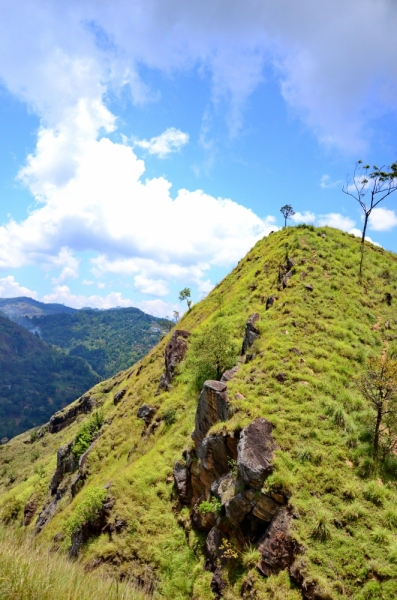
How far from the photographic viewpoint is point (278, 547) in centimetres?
1281

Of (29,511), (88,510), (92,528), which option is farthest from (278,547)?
(29,511)

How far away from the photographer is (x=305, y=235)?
4162 centimetres

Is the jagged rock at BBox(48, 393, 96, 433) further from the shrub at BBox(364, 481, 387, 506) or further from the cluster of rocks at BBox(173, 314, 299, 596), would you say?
the shrub at BBox(364, 481, 387, 506)

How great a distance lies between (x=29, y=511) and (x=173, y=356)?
2708cm

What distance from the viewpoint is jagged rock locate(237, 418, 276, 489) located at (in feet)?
48.3

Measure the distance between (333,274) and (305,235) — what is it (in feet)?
32.0

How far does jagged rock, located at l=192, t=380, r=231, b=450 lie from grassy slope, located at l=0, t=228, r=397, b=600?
0.79 metres

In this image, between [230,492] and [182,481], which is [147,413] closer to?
[182,481]

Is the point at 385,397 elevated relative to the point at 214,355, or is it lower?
lower

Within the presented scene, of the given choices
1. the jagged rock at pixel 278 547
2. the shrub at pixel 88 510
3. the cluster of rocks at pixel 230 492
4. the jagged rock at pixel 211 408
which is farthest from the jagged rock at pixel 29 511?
the jagged rock at pixel 278 547

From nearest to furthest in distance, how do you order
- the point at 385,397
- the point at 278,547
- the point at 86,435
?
the point at 278,547 → the point at 385,397 → the point at 86,435

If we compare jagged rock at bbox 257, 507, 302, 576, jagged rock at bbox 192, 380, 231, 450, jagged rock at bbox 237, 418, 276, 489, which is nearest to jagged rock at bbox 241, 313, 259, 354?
jagged rock at bbox 192, 380, 231, 450

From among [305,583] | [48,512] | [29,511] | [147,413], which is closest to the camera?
[305,583]

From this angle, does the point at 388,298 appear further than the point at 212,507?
Yes
